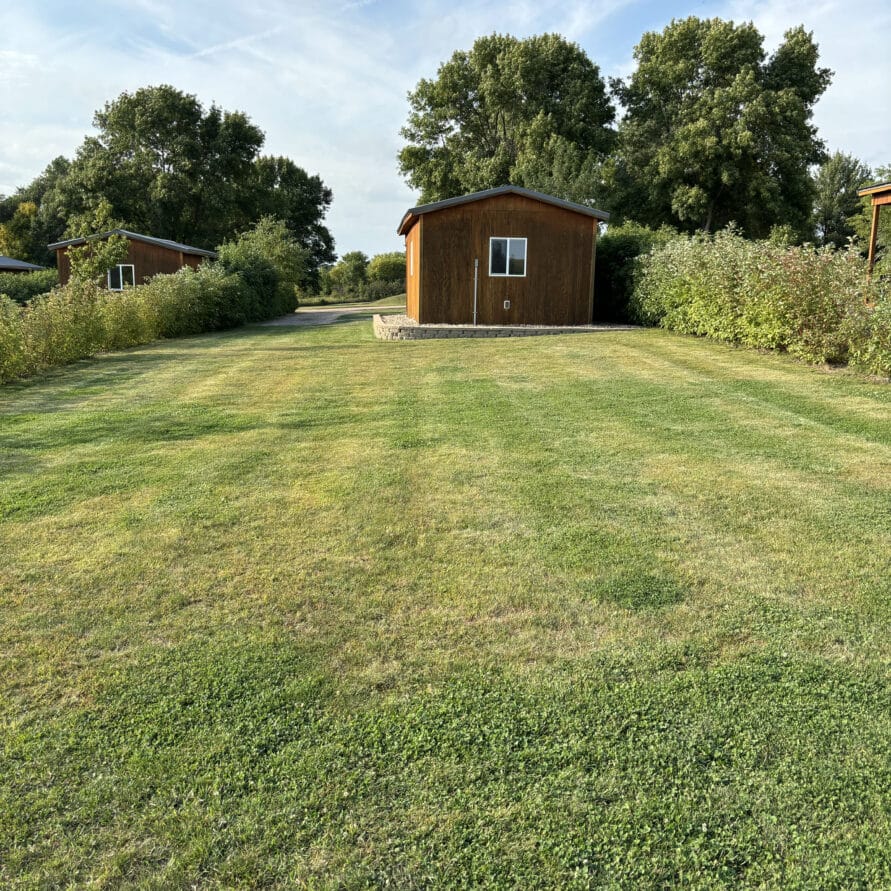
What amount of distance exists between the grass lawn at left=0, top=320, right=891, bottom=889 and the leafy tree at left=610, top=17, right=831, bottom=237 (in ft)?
98.4

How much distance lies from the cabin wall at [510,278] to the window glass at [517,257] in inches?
4.4

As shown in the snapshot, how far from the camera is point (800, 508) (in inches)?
166

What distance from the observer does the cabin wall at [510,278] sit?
16734 millimetres

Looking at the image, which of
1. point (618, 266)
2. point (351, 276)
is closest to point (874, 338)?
point (618, 266)

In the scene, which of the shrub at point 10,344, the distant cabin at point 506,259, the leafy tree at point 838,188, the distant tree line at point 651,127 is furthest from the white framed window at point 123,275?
the leafy tree at point 838,188

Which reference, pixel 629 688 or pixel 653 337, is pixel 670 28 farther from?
pixel 629 688

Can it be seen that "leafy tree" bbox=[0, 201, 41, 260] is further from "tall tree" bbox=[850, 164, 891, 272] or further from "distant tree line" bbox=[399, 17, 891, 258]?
"tall tree" bbox=[850, 164, 891, 272]

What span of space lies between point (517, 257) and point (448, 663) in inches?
603

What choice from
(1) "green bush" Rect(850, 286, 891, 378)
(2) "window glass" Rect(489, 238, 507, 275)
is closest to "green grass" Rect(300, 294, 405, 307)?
(2) "window glass" Rect(489, 238, 507, 275)

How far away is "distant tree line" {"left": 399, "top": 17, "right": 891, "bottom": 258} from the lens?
31359mm

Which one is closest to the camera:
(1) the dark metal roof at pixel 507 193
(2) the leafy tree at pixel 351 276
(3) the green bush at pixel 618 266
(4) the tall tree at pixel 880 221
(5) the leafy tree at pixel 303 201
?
(1) the dark metal roof at pixel 507 193

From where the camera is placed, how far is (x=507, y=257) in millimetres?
16984

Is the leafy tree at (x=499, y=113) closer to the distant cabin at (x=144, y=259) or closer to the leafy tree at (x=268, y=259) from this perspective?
the leafy tree at (x=268, y=259)

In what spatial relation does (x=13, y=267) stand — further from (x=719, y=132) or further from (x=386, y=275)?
(x=719, y=132)
